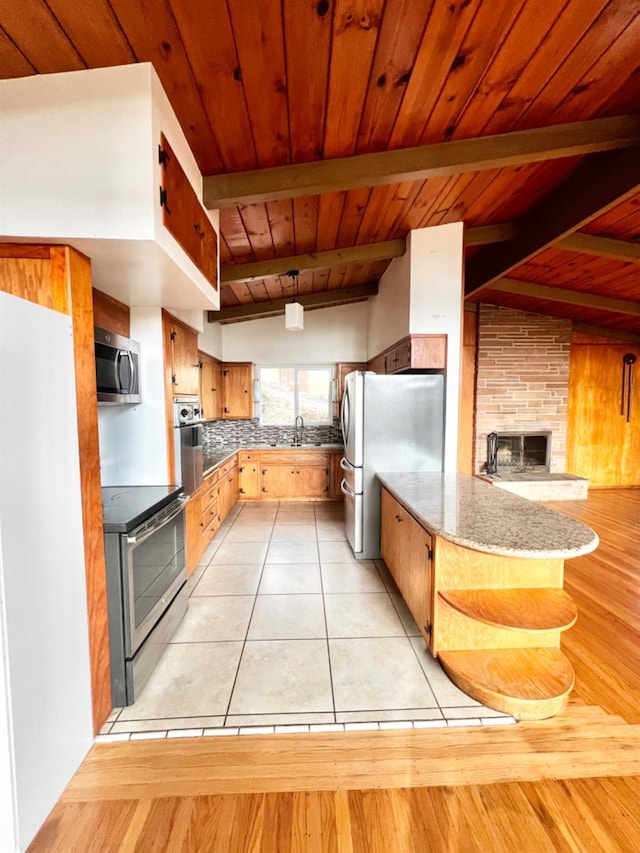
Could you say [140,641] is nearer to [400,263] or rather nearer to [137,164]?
[137,164]

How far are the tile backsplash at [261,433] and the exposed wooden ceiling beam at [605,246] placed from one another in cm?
324

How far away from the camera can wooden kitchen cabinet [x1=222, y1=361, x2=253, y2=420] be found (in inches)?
203

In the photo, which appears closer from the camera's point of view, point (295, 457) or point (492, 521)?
point (492, 521)

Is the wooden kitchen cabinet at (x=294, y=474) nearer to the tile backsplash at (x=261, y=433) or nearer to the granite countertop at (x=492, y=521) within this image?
the tile backsplash at (x=261, y=433)

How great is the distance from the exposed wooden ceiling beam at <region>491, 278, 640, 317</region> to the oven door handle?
413cm

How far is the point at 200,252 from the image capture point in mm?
1951

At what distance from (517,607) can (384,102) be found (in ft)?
7.79

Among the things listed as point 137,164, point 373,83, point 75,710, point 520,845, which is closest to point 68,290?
point 137,164

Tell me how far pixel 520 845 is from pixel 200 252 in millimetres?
2661

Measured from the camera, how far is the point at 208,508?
3389mm

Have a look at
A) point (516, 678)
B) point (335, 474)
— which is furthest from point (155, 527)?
point (335, 474)

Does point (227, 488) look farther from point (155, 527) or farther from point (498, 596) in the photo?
point (498, 596)

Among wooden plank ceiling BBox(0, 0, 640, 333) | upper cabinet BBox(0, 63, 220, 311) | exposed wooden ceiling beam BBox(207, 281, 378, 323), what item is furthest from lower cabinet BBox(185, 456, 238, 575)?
wooden plank ceiling BBox(0, 0, 640, 333)

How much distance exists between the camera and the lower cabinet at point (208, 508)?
9.21ft
